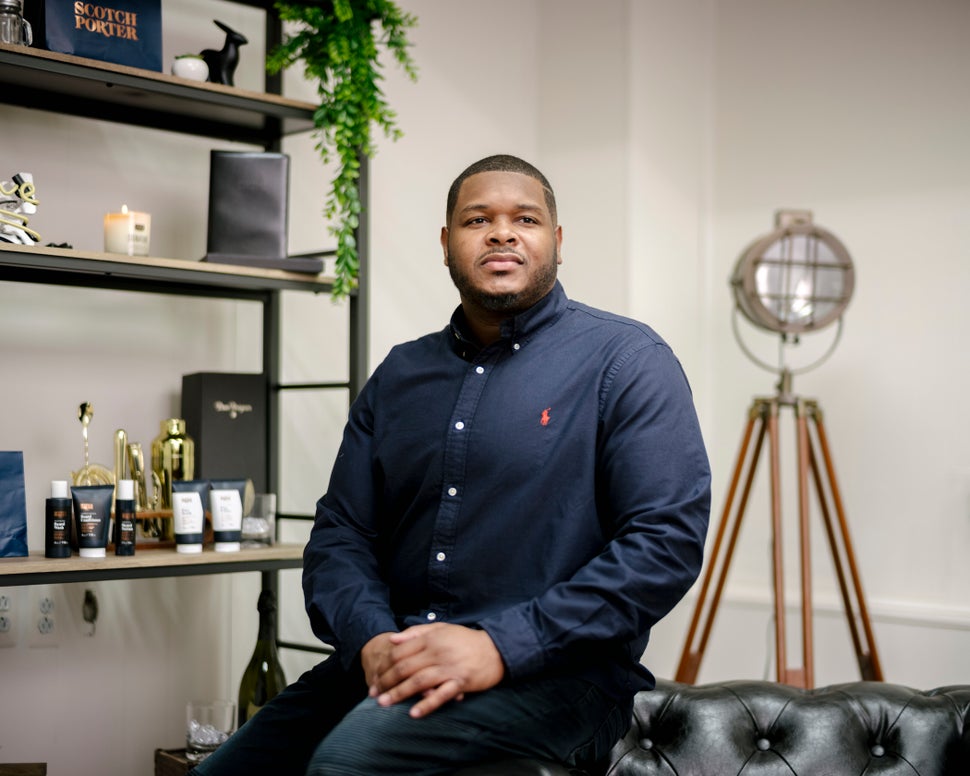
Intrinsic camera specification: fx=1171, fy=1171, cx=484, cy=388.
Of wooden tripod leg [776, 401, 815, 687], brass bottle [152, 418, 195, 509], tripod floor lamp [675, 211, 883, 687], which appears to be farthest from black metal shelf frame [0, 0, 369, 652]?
wooden tripod leg [776, 401, 815, 687]

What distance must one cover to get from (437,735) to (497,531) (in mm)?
358

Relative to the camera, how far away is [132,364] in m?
3.23

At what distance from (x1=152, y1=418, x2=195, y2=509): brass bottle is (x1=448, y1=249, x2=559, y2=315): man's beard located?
1269mm

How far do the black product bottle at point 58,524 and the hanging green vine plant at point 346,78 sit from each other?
840 millimetres

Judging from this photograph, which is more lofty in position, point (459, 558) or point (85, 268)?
point (85, 268)

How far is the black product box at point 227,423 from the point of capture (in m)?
3.11

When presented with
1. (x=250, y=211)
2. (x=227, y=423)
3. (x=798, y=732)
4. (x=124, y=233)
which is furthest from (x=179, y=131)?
(x=798, y=732)

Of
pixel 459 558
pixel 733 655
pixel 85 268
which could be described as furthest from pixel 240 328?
pixel 733 655

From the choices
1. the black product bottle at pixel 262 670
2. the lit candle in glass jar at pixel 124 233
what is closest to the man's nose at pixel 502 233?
the lit candle in glass jar at pixel 124 233

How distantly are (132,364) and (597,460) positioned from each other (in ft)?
5.78

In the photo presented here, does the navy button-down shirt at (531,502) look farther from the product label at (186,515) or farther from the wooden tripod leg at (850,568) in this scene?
the wooden tripod leg at (850,568)

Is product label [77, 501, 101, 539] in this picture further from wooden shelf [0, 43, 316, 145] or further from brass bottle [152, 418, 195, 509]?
wooden shelf [0, 43, 316, 145]

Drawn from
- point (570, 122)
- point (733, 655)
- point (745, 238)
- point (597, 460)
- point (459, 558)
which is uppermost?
point (570, 122)

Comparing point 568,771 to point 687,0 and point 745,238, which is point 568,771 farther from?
point 687,0
